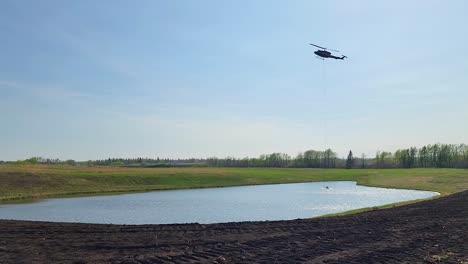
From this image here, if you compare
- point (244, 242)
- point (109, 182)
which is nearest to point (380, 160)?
point (109, 182)

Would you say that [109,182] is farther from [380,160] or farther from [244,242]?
[380,160]

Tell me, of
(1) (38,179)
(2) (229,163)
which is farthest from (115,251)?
(2) (229,163)

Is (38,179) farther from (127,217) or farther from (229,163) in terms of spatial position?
(229,163)

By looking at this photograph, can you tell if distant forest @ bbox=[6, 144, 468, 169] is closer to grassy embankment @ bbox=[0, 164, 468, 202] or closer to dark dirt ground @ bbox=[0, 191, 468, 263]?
grassy embankment @ bbox=[0, 164, 468, 202]

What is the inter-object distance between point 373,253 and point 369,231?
4538 mm

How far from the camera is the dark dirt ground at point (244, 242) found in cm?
1266

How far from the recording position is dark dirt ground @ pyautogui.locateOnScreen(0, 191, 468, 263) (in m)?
12.7

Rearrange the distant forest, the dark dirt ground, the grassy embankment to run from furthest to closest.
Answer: the distant forest → the grassy embankment → the dark dirt ground

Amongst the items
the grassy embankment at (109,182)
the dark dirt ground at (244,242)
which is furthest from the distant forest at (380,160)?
the dark dirt ground at (244,242)

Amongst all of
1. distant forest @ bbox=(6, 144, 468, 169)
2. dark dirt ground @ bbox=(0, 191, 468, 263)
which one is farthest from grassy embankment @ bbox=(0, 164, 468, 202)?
distant forest @ bbox=(6, 144, 468, 169)

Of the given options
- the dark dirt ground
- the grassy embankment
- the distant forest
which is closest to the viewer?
the dark dirt ground

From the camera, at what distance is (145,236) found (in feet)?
53.3

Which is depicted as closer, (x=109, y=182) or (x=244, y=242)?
(x=244, y=242)

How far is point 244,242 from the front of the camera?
15.1 m
